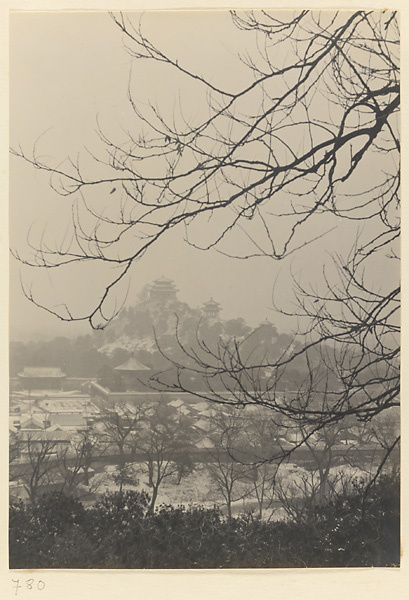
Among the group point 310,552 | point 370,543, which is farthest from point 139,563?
point 370,543

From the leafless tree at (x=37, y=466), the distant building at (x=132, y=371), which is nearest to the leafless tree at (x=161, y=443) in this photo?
the distant building at (x=132, y=371)

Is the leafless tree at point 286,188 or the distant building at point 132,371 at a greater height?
the leafless tree at point 286,188

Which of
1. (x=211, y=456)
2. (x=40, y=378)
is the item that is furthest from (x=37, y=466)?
(x=211, y=456)

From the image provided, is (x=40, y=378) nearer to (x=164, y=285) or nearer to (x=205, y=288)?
(x=164, y=285)

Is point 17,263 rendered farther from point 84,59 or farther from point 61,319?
point 84,59

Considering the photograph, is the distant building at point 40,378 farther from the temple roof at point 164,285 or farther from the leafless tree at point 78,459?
the temple roof at point 164,285

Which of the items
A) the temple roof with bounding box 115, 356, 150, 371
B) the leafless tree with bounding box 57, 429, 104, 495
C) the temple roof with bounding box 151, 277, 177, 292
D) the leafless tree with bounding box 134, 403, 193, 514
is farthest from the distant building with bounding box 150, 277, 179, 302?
the leafless tree with bounding box 57, 429, 104, 495

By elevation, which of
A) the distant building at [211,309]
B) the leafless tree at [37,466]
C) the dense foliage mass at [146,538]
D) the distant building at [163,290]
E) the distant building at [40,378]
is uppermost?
the distant building at [163,290]

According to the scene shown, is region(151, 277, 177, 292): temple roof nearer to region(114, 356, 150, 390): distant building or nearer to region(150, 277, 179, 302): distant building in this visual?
region(150, 277, 179, 302): distant building
